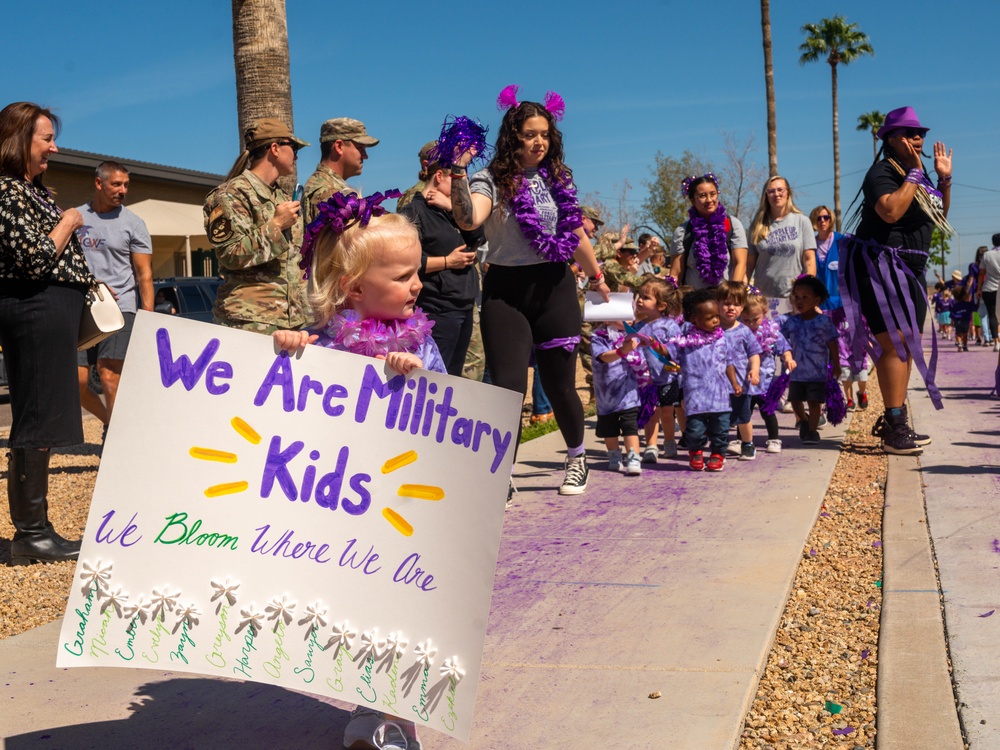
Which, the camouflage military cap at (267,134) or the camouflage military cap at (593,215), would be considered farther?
the camouflage military cap at (593,215)

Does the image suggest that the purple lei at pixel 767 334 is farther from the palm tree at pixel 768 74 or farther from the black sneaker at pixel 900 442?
the palm tree at pixel 768 74

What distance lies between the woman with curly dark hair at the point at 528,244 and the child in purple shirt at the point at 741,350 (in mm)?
1636

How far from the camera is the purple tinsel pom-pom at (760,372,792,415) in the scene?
7746 millimetres

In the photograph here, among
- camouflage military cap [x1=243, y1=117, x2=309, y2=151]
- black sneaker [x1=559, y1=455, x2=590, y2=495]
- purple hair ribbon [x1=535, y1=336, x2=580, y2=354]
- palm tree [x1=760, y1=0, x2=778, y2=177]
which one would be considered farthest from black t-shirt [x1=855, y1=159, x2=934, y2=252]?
palm tree [x1=760, y1=0, x2=778, y2=177]

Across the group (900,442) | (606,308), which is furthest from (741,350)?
(606,308)

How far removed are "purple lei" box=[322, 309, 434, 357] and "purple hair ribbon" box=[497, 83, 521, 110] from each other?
2908 mm

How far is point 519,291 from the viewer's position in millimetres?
5699

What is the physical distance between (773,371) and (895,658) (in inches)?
182

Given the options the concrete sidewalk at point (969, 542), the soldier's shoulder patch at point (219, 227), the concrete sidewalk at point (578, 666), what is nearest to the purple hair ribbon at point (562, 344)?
the concrete sidewalk at point (578, 666)

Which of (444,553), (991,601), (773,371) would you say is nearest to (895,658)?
(991,601)

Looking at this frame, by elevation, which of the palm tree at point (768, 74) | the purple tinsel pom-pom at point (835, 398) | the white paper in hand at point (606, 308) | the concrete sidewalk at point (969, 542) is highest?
the palm tree at point (768, 74)

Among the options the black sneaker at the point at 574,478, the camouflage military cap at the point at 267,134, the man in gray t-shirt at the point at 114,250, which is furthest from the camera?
the man in gray t-shirt at the point at 114,250

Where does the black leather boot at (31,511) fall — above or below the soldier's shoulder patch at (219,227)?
below

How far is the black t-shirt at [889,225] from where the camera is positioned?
705cm
